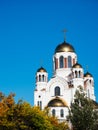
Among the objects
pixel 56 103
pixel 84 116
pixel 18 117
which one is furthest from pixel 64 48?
pixel 18 117

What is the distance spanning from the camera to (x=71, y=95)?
217 feet

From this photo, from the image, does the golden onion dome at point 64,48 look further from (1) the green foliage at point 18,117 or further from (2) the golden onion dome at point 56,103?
(1) the green foliage at point 18,117

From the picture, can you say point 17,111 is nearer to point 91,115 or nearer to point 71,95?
point 91,115

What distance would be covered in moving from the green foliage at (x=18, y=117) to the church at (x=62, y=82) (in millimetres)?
24164

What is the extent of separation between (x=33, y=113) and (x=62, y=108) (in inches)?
985

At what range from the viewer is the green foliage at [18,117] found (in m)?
35.9

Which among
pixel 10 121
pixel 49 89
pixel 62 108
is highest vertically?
pixel 49 89

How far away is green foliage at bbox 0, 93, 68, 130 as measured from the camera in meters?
35.9

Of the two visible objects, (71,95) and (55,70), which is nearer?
(71,95)

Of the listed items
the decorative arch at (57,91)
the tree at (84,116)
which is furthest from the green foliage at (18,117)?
the decorative arch at (57,91)

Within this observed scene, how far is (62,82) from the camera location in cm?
6769

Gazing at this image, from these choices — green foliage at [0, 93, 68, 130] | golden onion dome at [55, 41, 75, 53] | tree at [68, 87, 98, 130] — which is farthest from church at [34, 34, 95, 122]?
green foliage at [0, 93, 68, 130]

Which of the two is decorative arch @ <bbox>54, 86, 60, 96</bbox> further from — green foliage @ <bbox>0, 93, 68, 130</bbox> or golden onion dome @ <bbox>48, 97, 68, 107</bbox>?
green foliage @ <bbox>0, 93, 68, 130</bbox>

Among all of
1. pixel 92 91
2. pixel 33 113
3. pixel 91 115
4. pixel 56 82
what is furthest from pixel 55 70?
pixel 33 113
